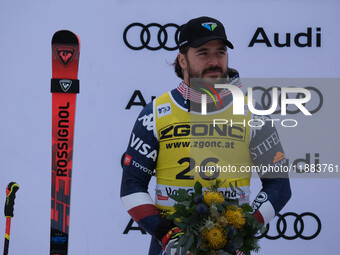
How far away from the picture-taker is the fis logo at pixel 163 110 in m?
2.54

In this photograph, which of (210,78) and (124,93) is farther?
(124,93)

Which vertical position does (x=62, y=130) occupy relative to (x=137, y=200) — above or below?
above

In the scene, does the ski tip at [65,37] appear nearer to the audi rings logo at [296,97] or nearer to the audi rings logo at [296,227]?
the audi rings logo at [296,97]

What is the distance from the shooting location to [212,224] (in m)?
2.12

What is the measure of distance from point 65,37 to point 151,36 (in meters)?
0.59

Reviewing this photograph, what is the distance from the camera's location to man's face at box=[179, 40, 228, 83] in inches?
97.0

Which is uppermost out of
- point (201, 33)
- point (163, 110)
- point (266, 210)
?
point (201, 33)

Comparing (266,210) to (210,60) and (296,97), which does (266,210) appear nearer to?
(210,60)

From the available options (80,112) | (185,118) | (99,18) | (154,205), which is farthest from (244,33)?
(154,205)

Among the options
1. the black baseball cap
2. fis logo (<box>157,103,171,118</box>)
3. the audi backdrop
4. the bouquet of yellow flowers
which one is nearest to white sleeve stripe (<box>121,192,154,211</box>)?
the bouquet of yellow flowers

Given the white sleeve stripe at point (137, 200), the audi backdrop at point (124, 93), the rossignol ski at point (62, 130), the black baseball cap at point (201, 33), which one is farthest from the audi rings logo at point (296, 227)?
the black baseball cap at point (201, 33)
